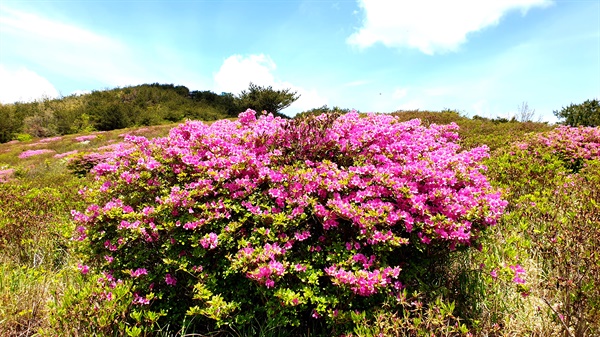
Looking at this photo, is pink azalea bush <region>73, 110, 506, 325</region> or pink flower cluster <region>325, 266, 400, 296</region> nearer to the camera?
pink flower cluster <region>325, 266, 400, 296</region>

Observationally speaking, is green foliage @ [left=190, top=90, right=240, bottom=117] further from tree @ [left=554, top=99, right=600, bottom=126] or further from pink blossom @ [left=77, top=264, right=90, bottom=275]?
pink blossom @ [left=77, top=264, right=90, bottom=275]

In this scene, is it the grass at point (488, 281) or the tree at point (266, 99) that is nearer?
A: the grass at point (488, 281)

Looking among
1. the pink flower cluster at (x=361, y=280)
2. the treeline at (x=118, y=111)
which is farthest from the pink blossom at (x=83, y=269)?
the treeline at (x=118, y=111)

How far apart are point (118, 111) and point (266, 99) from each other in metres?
18.7

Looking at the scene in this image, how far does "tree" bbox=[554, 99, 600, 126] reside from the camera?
58.4ft

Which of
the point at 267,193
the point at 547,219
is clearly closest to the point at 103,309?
the point at 267,193

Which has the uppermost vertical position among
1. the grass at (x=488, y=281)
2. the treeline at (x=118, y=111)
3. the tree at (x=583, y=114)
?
the treeline at (x=118, y=111)

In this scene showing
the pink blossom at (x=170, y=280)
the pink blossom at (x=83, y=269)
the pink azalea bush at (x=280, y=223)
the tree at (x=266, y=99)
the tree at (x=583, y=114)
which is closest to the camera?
the pink azalea bush at (x=280, y=223)

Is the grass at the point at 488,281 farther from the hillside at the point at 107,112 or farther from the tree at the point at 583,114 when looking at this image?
the hillside at the point at 107,112

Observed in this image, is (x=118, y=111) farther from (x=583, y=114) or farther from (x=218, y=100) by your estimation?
(x=583, y=114)

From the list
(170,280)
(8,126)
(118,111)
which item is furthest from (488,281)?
(8,126)

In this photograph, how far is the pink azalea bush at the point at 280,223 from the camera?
307 centimetres

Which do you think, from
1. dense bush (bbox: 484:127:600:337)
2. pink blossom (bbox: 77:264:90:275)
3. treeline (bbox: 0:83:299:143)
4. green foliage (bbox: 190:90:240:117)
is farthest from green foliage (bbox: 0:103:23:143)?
dense bush (bbox: 484:127:600:337)

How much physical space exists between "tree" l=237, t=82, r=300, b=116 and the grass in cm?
2893
